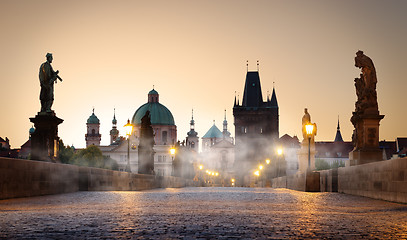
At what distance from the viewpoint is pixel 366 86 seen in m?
21.5

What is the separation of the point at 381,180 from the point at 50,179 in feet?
25.6

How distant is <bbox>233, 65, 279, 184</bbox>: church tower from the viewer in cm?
14688

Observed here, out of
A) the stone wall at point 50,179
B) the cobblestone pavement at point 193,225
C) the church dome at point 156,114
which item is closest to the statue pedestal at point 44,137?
the stone wall at point 50,179

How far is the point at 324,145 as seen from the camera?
164 metres

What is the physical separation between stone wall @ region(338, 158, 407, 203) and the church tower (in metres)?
128

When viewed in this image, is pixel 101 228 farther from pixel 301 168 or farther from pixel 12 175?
pixel 301 168

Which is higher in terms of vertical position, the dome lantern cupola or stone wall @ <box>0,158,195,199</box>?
the dome lantern cupola

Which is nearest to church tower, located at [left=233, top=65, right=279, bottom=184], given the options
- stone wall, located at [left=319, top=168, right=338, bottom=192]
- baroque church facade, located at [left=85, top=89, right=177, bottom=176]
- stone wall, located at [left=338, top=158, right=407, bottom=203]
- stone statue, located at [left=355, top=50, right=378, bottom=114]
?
baroque church facade, located at [left=85, top=89, right=177, bottom=176]

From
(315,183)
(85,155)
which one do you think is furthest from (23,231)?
(85,155)

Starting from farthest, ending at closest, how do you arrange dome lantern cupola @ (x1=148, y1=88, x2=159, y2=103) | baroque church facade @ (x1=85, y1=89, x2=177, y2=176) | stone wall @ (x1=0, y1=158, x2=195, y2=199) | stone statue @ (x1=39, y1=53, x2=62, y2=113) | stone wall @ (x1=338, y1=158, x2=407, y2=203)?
dome lantern cupola @ (x1=148, y1=88, x2=159, y2=103) < baroque church facade @ (x1=85, y1=89, x2=177, y2=176) < stone statue @ (x1=39, y1=53, x2=62, y2=113) < stone wall @ (x1=0, y1=158, x2=195, y2=199) < stone wall @ (x1=338, y1=158, x2=407, y2=203)

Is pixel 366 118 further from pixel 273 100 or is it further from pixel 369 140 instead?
pixel 273 100

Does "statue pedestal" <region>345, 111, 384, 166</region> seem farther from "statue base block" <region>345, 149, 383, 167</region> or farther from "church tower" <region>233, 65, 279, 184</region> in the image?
"church tower" <region>233, 65, 279, 184</region>

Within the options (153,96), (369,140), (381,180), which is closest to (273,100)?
(153,96)

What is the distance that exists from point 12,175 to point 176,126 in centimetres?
16677
